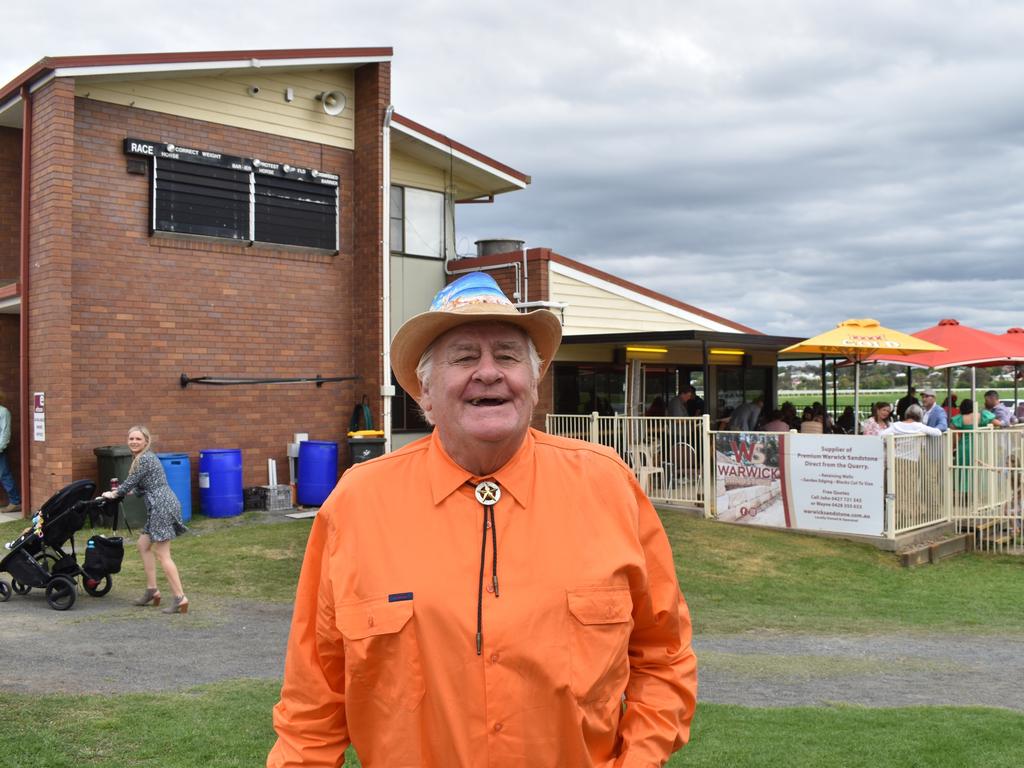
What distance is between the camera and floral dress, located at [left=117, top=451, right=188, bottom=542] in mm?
9336

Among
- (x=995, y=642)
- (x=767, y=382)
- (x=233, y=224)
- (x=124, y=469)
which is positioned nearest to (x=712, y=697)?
(x=995, y=642)

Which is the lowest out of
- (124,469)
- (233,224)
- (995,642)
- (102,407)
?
(995,642)

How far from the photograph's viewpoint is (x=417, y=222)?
63.9 feet

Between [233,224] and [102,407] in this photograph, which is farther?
[233,224]

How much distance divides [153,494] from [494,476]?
7703 mm

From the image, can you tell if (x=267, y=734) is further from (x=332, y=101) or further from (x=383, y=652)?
(x=332, y=101)

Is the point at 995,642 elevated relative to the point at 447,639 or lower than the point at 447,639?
lower

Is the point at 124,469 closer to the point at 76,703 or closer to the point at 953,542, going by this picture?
the point at 76,703

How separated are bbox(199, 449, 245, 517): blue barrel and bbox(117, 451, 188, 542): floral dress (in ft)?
17.9

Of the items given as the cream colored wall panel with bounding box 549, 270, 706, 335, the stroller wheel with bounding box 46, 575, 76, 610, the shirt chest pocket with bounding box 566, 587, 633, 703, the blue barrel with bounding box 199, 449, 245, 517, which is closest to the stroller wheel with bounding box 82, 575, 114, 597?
the stroller wheel with bounding box 46, 575, 76, 610

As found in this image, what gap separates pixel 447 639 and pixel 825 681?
602 centimetres

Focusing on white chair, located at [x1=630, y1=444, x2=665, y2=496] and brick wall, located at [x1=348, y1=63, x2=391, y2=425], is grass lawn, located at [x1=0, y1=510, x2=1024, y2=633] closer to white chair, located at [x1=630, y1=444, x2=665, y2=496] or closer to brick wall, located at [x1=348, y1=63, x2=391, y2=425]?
white chair, located at [x1=630, y1=444, x2=665, y2=496]

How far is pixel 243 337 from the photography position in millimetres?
16031

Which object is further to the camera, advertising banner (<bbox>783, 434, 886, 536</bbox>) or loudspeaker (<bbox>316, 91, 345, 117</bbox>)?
loudspeaker (<bbox>316, 91, 345, 117</bbox>)
